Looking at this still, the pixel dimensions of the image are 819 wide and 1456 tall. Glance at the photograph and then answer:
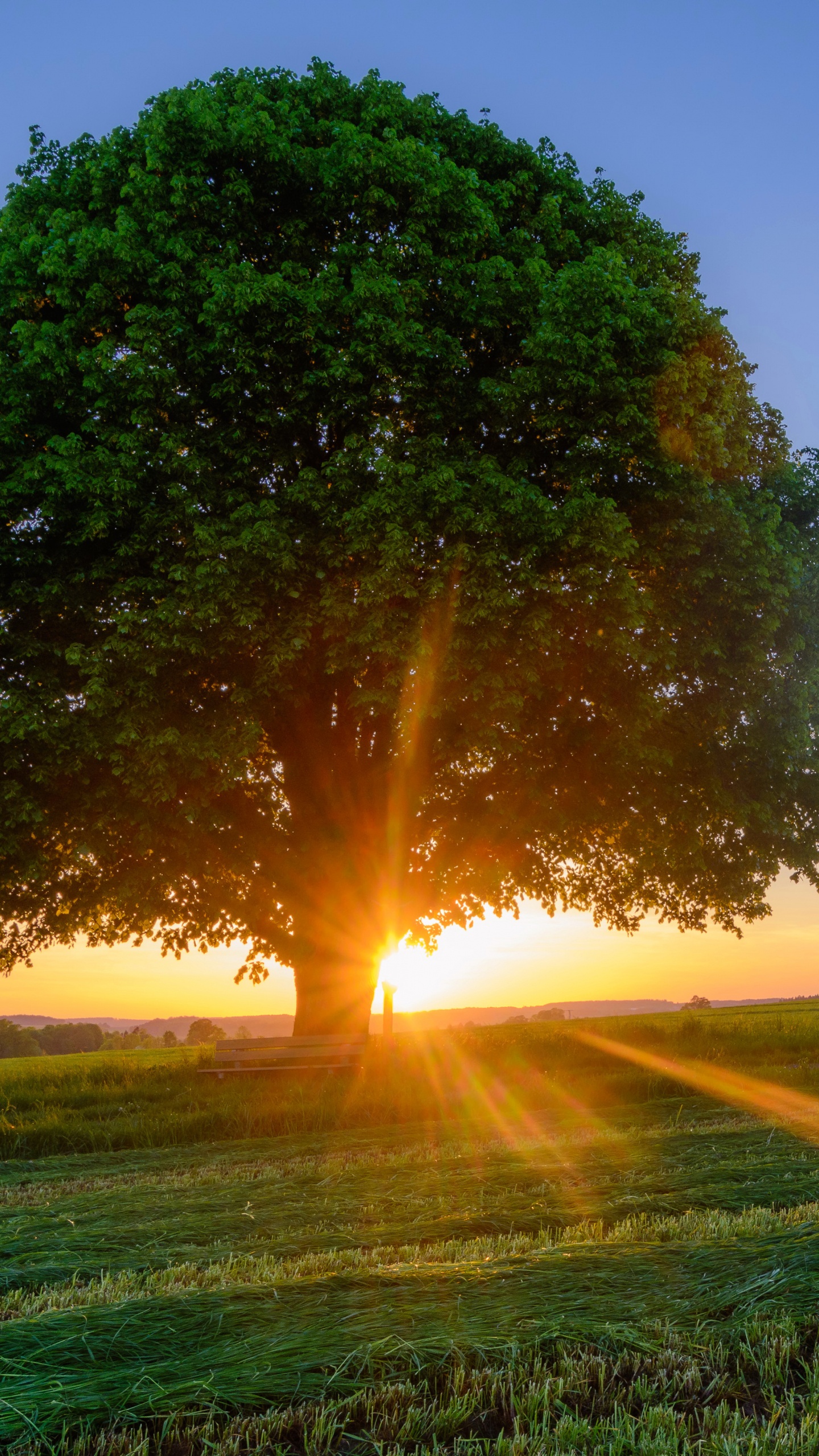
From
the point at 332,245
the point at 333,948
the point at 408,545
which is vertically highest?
the point at 332,245

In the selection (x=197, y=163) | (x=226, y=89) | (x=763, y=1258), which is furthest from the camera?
(x=226, y=89)

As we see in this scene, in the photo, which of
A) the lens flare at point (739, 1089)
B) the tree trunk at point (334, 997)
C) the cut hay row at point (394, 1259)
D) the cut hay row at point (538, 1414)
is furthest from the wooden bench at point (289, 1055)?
the cut hay row at point (538, 1414)

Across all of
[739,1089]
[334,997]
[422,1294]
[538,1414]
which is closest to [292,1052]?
[334,997]

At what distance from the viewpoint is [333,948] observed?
21469 millimetres

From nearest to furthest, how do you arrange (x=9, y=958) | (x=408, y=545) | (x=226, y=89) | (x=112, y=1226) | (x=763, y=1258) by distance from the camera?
(x=763, y=1258)
(x=112, y=1226)
(x=408, y=545)
(x=226, y=89)
(x=9, y=958)

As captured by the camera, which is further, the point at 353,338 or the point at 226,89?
the point at 226,89

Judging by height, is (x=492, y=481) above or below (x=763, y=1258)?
above

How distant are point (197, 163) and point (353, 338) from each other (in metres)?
4.33

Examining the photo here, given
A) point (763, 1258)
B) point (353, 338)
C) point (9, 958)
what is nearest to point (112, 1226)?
point (763, 1258)

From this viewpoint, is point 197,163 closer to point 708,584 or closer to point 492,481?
point 492,481

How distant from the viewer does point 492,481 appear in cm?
1552

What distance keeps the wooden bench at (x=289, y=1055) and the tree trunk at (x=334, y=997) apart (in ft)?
7.48

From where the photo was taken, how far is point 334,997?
853 inches

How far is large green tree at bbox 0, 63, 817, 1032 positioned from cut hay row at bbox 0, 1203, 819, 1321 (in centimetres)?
1028
